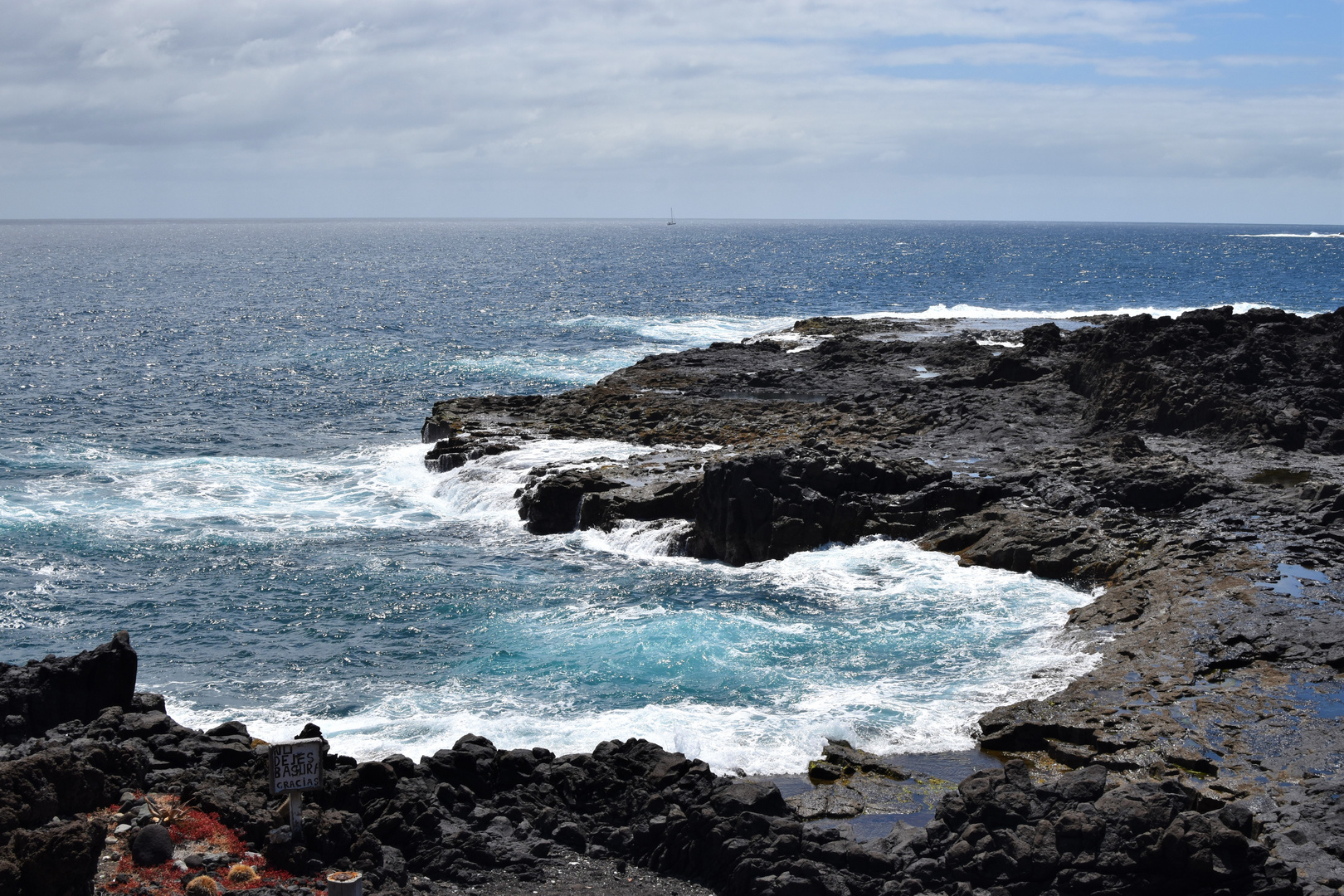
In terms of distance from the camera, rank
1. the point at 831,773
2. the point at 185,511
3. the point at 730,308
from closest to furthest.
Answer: the point at 831,773, the point at 185,511, the point at 730,308

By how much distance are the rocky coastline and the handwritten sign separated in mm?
691

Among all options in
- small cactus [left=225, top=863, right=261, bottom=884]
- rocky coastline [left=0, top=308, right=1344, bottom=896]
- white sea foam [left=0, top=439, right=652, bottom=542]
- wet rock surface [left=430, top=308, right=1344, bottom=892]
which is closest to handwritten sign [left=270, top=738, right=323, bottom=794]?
rocky coastline [left=0, top=308, right=1344, bottom=896]

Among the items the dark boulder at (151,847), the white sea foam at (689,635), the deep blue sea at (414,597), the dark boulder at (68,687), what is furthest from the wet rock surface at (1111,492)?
the dark boulder at (68,687)

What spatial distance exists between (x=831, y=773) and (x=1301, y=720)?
8.78 metres

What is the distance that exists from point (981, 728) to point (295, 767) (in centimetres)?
1300

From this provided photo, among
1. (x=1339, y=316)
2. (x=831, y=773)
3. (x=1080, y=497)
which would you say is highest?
(x=1339, y=316)

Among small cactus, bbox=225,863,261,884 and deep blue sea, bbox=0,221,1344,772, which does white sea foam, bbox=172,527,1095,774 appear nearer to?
deep blue sea, bbox=0,221,1344,772

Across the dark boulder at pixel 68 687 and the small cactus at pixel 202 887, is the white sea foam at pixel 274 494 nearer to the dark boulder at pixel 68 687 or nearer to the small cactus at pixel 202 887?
the dark boulder at pixel 68 687

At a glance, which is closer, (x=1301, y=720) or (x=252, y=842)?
(x=252, y=842)

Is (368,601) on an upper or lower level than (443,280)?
lower

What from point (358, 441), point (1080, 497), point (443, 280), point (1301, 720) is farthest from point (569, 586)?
point (443, 280)

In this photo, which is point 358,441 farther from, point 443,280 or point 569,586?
point 443,280

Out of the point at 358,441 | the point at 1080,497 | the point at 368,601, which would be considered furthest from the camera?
the point at 358,441

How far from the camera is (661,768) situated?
1866 cm
